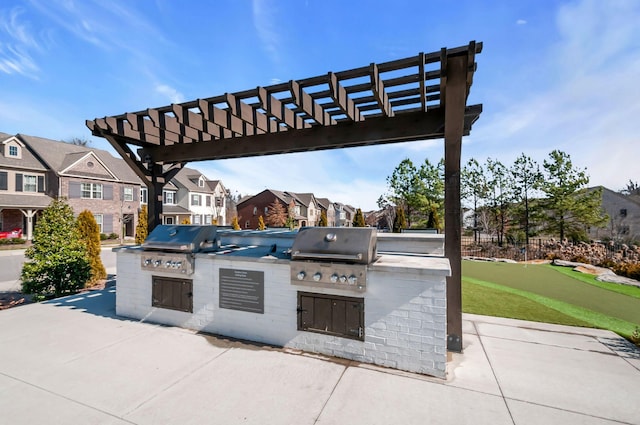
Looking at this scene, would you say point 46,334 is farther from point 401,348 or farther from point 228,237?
point 401,348

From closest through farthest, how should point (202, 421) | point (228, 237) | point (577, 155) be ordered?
point (202, 421) → point (228, 237) → point (577, 155)

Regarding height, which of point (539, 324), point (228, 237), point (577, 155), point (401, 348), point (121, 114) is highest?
point (577, 155)

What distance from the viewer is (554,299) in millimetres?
7188

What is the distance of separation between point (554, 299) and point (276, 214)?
31699 millimetres

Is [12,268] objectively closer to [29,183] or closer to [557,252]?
[29,183]

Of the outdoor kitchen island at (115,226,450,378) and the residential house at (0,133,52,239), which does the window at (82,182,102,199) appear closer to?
the residential house at (0,133,52,239)

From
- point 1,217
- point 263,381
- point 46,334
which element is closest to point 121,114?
point 46,334

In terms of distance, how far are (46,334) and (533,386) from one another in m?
6.82

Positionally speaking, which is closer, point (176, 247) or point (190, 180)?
point (176, 247)

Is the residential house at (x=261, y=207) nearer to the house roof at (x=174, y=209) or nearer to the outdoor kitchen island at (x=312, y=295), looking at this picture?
the house roof at (x=174, y=209)

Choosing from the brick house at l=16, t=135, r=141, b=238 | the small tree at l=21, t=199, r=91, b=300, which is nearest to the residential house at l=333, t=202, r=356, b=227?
the brick house at l=16, t=135, r=141, b=238

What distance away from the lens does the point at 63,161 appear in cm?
2153

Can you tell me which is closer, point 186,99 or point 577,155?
point 186,99

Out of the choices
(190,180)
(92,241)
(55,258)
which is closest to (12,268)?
(92,241)
